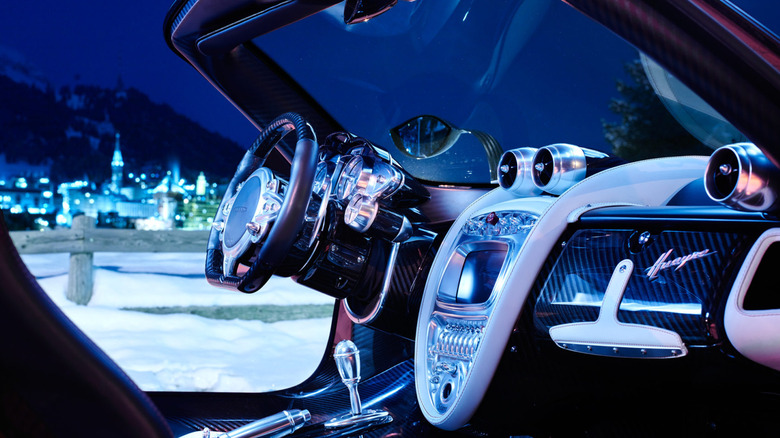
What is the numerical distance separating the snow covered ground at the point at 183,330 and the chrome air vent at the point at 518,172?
1285mm

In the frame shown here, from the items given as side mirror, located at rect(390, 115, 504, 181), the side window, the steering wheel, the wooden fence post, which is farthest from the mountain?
the steering wheel

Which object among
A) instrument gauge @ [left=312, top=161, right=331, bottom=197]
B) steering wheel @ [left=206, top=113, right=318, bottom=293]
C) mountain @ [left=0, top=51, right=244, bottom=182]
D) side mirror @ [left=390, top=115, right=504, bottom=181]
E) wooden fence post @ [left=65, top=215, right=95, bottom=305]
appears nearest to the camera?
steering wheel @ [left=206, top=113, right=318, bottom=293]

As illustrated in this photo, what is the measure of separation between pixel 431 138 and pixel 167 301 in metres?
4.02

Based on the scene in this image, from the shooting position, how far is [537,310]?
49.3 inches

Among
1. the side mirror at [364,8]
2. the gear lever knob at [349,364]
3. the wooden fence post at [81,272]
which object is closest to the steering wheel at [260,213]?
the gear lever knob at [349,364]

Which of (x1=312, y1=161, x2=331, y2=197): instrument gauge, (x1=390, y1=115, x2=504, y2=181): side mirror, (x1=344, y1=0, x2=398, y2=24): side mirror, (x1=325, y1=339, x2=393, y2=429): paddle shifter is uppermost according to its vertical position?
(x1=344, y1=0, x2=398, y2=24): side mirror

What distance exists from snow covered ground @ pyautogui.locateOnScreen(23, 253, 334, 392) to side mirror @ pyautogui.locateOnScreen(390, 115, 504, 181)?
1.12 metres

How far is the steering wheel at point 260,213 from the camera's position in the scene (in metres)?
1.33

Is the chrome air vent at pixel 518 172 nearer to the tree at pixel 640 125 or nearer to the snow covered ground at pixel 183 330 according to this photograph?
the tree at pixel 640 125

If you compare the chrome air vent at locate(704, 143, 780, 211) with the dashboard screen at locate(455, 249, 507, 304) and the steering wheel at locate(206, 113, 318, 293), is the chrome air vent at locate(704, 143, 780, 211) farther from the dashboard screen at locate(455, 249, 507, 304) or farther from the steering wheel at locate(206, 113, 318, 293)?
the steering wheel at locate(206, 113, 318, 293)

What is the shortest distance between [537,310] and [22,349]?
1.03 meters

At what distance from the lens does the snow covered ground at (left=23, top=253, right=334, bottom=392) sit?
2953mm

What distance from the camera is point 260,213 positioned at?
145 cm

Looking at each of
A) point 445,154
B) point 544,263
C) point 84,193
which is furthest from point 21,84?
point 544,263
